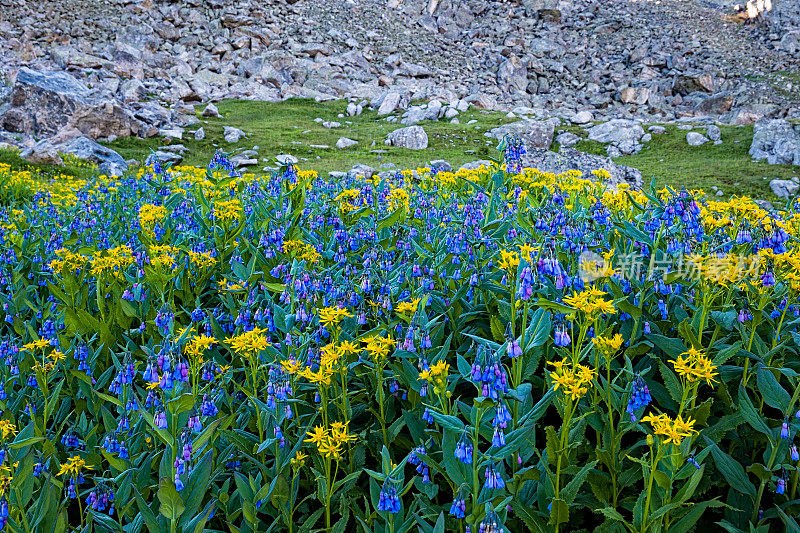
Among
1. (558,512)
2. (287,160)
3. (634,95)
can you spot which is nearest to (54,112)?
(287,160)

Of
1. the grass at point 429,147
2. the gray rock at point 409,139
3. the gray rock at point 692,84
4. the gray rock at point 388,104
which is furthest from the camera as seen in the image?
the gray rock at point 692,84

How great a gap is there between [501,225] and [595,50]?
5890 cm

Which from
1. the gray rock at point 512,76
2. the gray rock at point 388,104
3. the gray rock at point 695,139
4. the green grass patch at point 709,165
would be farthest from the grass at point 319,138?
the gray rock at point 512,76

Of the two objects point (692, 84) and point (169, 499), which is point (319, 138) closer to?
point (169, 499)

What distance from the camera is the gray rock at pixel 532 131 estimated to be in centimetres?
2700

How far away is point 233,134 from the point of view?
25891 mm

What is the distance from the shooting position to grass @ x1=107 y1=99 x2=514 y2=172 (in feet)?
74.1

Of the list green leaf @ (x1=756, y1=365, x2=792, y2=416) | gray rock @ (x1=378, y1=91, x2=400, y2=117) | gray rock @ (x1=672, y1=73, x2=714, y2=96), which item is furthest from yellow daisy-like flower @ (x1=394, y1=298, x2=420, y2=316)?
gray rock @ (x1=672, y1=73, x2=714, y2=96)

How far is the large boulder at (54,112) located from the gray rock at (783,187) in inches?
1000

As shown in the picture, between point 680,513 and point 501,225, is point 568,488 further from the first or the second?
point 501,225

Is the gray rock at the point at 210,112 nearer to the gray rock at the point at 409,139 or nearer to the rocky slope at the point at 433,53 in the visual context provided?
the rocky slope at the point at 433,53

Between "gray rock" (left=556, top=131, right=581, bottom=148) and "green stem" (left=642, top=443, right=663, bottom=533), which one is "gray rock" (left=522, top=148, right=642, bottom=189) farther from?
"gray rock" (left=556, top=131, right=581, bottom=148)


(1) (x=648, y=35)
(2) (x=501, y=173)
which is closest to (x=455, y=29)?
(1) (x=648, y=35)

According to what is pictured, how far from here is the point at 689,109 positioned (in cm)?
4475
